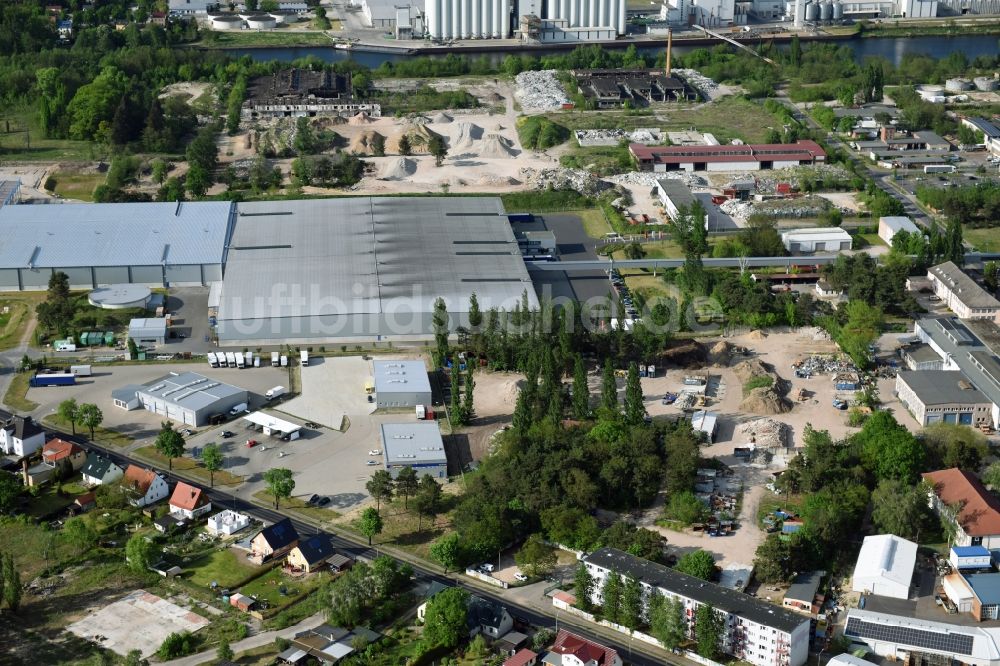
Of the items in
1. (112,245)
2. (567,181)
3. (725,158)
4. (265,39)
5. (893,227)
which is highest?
(265,39)

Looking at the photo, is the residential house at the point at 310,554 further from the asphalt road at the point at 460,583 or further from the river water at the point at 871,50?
the river water at the point at 871,50

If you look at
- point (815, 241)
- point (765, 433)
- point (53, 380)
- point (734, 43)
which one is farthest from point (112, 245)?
point (734, 43)

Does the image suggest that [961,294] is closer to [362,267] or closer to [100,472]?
[362,267]

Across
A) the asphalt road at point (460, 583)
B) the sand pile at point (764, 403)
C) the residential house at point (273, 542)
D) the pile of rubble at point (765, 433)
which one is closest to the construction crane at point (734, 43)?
the sand pile at point (764, 403)

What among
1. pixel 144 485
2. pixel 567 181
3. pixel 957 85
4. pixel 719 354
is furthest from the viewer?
pixel 957 85

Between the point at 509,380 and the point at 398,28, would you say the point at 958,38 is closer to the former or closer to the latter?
the point at 398,28

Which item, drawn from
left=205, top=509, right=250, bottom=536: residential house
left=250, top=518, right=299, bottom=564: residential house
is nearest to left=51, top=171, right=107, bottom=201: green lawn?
left=205, top=509, right=250, bottom=536: residential house
